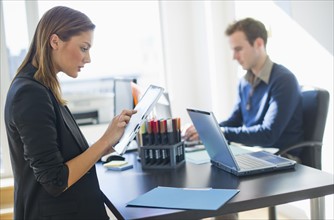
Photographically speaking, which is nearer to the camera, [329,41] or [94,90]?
[329,41]

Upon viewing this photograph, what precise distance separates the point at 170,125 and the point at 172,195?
1.54ft

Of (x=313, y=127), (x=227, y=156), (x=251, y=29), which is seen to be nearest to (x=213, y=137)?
(x=227, y=156)

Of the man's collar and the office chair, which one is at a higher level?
the man's collar

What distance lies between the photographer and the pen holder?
5.17 feet

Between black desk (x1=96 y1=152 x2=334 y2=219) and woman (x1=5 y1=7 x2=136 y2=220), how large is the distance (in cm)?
13

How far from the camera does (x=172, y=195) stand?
3.91 feet

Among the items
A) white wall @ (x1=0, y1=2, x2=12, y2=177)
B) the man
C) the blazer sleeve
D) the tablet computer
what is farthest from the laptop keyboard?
white wall @ (x1=0, y1=2, x2=12, y2=177)

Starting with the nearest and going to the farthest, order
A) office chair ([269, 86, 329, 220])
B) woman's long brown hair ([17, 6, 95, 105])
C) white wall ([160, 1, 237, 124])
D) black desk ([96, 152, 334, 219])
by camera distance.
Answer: black desk ([96, 152, 334, 219]), woman's long brown hair ([17, 6, 95, 105]), office chair ([269, 86, 329, 220]), white wall ([160, 1, 237, 124])

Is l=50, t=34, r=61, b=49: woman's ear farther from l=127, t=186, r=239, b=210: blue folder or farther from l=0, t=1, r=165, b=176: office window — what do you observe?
l=0, t=1, r=165, b=176: office window

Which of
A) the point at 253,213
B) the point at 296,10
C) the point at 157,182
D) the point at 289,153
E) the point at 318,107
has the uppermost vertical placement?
the point at 296,10

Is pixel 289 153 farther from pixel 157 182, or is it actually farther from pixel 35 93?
pixel 35 93

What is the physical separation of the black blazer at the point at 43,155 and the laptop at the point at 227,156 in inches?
18.0

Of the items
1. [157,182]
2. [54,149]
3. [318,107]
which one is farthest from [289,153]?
[54,149]

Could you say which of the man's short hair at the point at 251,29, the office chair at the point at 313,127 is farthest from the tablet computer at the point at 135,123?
the man's short hair at the point at 251,29
